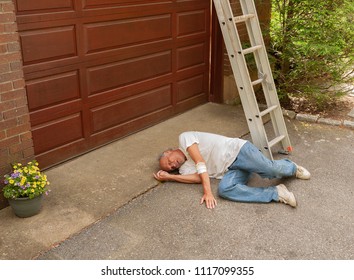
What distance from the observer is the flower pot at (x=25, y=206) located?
11.1ft

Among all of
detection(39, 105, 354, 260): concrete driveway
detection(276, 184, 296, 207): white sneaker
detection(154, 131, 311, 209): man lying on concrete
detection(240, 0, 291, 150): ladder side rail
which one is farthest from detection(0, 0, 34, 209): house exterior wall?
detection(240, 0, 291, 150): ladder side rail

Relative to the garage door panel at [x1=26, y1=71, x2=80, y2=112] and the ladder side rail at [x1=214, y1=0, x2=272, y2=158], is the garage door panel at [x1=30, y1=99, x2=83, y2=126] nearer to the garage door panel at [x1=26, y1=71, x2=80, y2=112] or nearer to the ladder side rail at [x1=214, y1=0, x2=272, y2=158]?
the garage door panel at [x1=26, y1=71, x2=80, y2=112]

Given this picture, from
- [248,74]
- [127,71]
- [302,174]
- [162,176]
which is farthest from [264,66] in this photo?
[162,176]

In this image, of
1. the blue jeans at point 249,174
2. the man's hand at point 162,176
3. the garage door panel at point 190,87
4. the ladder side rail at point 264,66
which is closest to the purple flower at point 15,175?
the man's hand at point 162,176

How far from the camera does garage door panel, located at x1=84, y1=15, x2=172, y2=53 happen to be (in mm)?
4523

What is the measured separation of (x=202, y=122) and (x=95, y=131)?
1544 mm

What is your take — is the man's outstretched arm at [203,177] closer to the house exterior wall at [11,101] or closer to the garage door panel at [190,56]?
the house exterior wall at [11,101]

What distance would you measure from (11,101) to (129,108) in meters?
1.86

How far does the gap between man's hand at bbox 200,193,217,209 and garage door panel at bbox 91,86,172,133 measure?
169 cm

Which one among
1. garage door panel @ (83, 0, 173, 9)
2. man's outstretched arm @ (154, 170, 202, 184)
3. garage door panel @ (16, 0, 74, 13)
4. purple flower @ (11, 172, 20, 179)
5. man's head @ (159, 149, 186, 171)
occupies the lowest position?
man's outstretched arm @ (154, 170, 202, 184)

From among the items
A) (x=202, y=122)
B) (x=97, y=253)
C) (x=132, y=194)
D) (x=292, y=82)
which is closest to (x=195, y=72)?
(x=202, y=122)

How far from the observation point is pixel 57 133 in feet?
14.3

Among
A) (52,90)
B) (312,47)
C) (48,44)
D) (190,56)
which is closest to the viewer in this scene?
(48,44)

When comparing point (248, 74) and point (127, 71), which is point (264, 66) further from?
point (127, 71)
